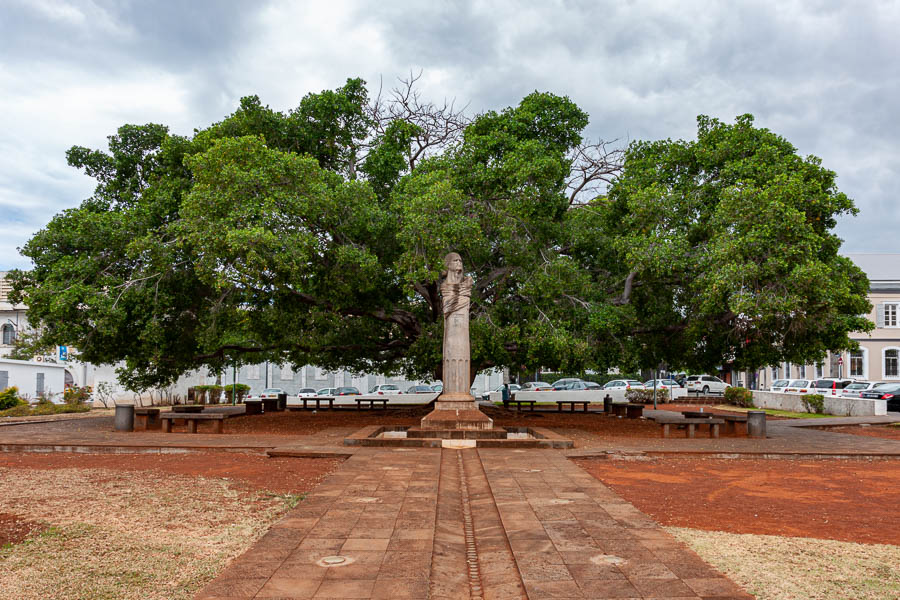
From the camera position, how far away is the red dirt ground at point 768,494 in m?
6.64

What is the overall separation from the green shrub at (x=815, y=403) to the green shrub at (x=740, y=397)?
585cm

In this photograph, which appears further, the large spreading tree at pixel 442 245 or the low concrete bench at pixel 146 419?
the low concrete bench at pixel 146 419

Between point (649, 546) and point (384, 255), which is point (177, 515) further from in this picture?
point (384, 255)

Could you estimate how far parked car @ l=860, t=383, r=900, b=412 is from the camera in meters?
27.4

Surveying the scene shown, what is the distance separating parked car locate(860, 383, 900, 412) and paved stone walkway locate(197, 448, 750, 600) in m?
25.1

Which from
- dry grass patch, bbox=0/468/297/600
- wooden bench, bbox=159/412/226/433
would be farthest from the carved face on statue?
dry grass patch, bbox=0/468/297/600

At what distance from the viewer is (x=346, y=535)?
18.9ft

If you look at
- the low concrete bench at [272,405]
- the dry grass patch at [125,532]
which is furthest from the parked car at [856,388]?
the dry grass patch at [125,532]

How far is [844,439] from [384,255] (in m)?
12.1

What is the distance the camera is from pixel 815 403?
27.9 meters

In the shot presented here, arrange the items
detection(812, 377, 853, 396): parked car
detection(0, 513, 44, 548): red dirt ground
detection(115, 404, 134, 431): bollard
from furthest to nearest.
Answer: detection(812, 377, 853, 396): parked car → detection(115, 404, 134, 431): bollard → detection(0, 513, 44, 548): red dirt ground

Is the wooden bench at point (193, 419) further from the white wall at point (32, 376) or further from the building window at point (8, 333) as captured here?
the building window at point (8, 333)

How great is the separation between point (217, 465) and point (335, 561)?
6392 millimetres

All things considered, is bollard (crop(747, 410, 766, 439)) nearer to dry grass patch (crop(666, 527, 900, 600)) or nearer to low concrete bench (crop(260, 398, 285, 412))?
dry grass patch (crop(666, 527, 900, 600))
